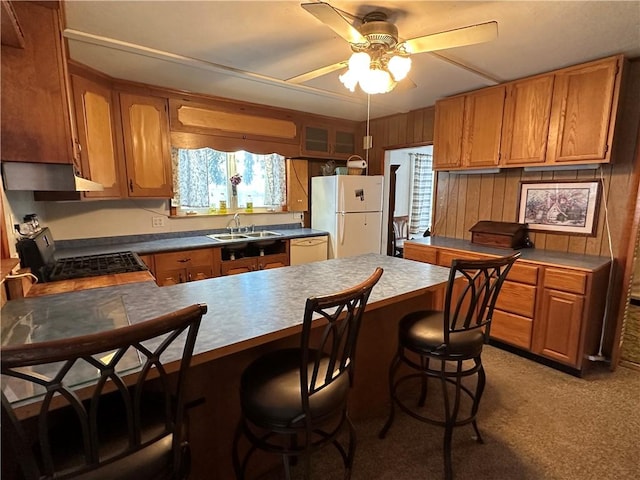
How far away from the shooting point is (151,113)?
10.1 feet

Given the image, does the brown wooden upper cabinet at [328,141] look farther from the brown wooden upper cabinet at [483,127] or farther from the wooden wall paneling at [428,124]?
the brown wooden upper cabinet at [483,127]

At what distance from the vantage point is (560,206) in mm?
2898

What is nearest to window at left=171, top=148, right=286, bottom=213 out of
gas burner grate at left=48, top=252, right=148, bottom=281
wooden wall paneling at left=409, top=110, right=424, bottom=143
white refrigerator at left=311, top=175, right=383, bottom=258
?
white refrigerator at left=311, top=175, right=383, bottom=258

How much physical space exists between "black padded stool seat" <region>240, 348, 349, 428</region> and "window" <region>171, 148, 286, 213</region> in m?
2.79

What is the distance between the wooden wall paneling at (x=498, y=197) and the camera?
130 inches

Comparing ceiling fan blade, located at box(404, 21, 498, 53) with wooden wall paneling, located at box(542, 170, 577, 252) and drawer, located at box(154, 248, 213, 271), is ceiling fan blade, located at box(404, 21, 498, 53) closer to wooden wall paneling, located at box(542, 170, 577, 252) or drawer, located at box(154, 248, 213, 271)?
wooden wall paneling, located at box(542, 170, 577, 252)

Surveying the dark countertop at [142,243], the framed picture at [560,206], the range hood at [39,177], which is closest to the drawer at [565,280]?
the framed picture at [560,206]

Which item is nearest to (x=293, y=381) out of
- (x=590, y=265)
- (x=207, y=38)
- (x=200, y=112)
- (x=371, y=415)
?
(x=371, y=415)

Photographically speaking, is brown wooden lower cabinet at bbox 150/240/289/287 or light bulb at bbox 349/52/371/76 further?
brown wooden lower cabinet at bbox 150/240/289/287

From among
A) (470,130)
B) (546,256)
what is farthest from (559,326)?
(470,130)

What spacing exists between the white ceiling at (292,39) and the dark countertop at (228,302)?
4.82ft

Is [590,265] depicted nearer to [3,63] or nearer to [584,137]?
[584,137]

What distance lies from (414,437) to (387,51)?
2141 millimetres

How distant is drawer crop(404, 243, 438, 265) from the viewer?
3.31 m
